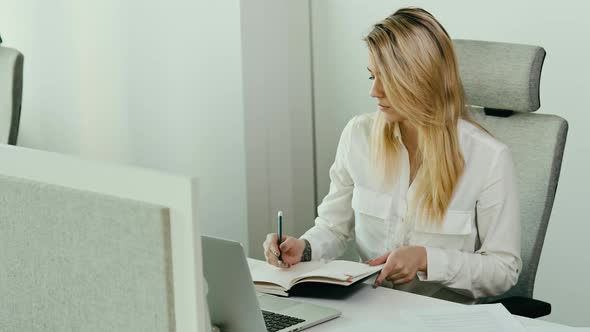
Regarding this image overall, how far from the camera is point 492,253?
2.03 meters

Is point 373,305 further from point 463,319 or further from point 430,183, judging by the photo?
point 430,183

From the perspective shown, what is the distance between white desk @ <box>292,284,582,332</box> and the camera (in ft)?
5.60

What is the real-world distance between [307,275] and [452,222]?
1.27 ft

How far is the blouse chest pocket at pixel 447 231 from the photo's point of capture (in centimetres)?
206

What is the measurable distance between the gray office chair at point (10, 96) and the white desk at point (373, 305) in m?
1.32

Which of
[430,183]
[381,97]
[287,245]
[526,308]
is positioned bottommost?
[526,308]

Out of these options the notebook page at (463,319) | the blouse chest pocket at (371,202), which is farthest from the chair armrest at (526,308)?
the blouse chest pocket at (371,202)

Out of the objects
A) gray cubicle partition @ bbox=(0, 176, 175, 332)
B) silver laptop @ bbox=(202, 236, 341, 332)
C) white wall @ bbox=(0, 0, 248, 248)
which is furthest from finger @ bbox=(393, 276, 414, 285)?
white wall @ bbox=(0, 0, 248, 248)

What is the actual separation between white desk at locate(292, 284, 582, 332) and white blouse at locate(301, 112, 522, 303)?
0.13 meters

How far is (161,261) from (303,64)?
8.19ft

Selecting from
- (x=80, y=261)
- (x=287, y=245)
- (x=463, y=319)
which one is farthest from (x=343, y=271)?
(x=80, y=261)

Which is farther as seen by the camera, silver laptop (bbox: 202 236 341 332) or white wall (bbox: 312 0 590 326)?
white wall (bbox: 312 0 590 326)

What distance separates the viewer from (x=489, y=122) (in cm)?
225

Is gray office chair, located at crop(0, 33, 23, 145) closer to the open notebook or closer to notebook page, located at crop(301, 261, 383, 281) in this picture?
the open notebook
